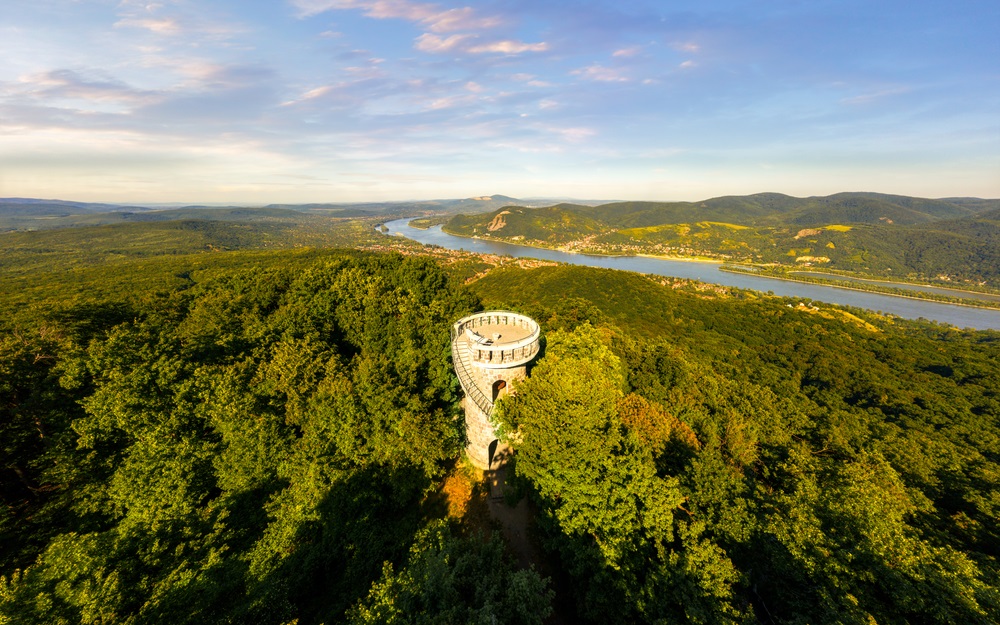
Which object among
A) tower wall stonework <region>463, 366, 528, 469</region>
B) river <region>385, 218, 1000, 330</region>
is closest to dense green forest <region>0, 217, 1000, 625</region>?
tower wall stonework <region>463, 366, 528, 469</region>

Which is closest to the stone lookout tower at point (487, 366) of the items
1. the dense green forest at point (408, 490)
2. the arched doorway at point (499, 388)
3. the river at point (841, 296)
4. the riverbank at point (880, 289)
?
the arched doorway at point (499, 388)

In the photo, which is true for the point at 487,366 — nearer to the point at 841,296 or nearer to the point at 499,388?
the point at 499,388

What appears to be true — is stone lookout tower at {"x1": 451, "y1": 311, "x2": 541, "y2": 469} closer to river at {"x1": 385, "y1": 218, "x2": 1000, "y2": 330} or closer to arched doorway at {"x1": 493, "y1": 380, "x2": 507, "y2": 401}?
arched doorway at {"x1": 493, "y1": 380, "x2": 507, "y2": 401}

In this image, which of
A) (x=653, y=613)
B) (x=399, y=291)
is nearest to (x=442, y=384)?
(x=399, y=291)

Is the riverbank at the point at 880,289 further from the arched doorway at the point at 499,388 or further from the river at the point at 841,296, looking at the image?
the arched doorway at the point at 499,388

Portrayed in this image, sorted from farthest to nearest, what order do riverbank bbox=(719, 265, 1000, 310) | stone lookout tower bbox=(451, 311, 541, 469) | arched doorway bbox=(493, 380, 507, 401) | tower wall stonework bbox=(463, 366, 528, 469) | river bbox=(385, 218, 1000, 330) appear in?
riverbank bbox=(719, 265, 1000, 310) < river bbox=(385, 218, 1000, 330) < arched doorway bbox=(493, 380, 507, 401) < tower wall stonework bbox=(463, 366, 528, 469) < stone lookout tower bbox=(451, 311, 541, 469)
